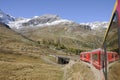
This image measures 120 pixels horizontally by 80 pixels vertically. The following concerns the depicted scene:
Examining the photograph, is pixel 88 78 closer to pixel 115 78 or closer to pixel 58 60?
pixel 115 78

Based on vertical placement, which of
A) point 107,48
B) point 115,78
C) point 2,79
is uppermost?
point 107,48

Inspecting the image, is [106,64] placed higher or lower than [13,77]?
higher

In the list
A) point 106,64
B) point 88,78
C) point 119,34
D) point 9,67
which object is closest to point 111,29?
point 119,34

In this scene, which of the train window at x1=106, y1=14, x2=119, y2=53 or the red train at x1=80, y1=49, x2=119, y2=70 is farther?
the red train at x1=80, y1=49, x2=119, y2=70

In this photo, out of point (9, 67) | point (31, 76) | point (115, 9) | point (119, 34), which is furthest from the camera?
point (9, 67)

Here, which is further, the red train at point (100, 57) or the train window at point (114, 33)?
the red train at point (100, 57)

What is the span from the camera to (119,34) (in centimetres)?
661

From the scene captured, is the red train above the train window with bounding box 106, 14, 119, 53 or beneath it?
beneath

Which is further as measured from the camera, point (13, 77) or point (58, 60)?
point (58, 60)

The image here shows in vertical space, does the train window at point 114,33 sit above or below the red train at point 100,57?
above

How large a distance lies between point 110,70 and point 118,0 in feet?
10.6

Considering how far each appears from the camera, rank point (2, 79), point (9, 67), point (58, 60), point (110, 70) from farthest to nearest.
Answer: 1. point (58, 60)
2. point (9, 67)
3. point (2, 79)
4. point (110, 70)

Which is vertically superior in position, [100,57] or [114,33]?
[114,33]

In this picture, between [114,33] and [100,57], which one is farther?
[100,57]
